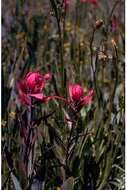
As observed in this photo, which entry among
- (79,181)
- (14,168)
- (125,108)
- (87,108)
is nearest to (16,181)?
(14,168)

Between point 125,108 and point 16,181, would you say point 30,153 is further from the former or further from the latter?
point 125,108

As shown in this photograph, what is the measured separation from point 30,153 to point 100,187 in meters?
0.35

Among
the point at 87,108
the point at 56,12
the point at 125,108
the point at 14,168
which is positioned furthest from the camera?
the point at 87,108

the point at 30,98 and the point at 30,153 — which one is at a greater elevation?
the point at 30,98

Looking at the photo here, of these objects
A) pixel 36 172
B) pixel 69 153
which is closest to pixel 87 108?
pixel 69 153

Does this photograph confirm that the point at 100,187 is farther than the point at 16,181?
Yes

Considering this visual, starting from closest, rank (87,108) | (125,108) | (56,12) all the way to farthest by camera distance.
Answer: (56,12), (125,108), (87,108)

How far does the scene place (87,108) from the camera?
217 centimetres

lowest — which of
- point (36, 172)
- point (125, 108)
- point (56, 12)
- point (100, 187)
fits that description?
point (100, 187)

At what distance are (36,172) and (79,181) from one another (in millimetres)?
277

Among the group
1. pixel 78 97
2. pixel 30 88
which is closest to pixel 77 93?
pixel 78 97

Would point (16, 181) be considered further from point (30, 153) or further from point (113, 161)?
point (113, 161)

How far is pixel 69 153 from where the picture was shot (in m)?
1.61

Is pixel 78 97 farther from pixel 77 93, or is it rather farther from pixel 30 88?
pixel 30 88
